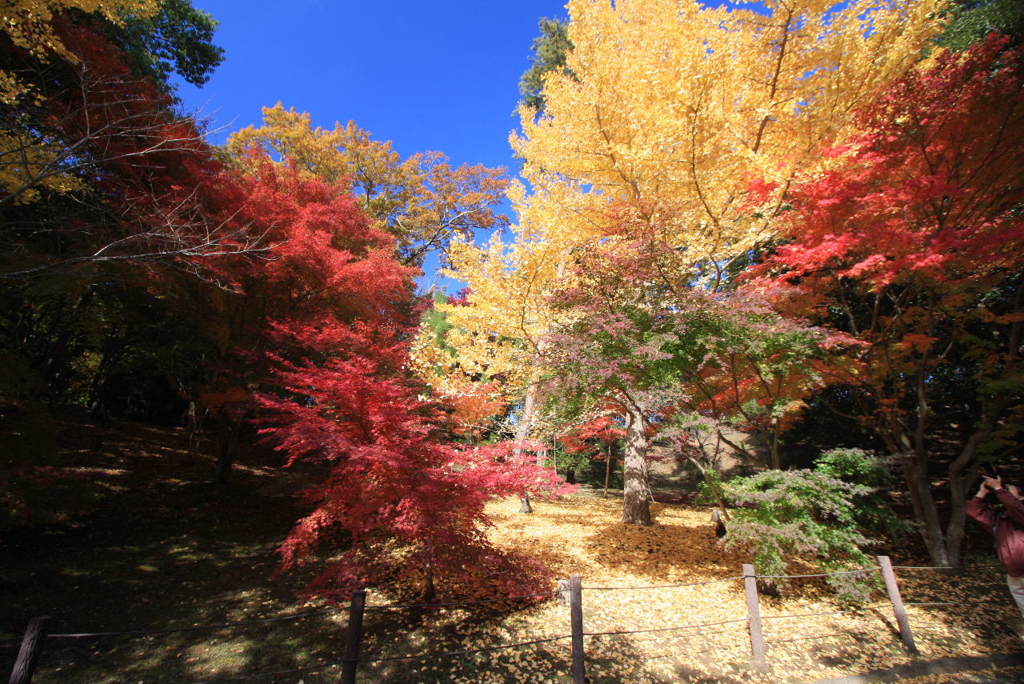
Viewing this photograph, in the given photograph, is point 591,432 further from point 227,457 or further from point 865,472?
point 227,457

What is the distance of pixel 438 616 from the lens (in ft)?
15.5

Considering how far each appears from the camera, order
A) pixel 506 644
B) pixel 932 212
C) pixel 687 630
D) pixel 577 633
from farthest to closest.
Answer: pixel 932 212 → pixel 687 630 → pixel 506 644 → pixel 577 633

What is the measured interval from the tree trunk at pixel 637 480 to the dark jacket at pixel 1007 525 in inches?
192

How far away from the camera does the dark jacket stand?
13.3 feet

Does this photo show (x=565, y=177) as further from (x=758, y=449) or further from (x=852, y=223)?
(x=758, y=449)

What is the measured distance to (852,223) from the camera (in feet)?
19.6

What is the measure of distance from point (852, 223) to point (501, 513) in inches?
357

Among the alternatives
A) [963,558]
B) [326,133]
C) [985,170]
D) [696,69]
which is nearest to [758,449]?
[963,558]

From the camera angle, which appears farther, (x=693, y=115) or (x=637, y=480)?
(x=637, y=480)

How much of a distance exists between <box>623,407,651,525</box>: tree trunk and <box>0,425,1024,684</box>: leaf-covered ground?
0.88 m

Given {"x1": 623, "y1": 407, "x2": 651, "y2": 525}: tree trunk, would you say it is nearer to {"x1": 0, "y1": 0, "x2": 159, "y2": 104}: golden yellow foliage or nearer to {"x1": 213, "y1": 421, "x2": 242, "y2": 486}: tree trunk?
{"x1": 213, "y1": 421, "x2": 242, "y2": 486}: tree trunk

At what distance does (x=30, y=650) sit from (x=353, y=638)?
2.00 meters

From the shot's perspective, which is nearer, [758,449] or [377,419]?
[377,419]

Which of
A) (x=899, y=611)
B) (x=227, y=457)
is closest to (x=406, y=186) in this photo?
(x=227, y=457)
